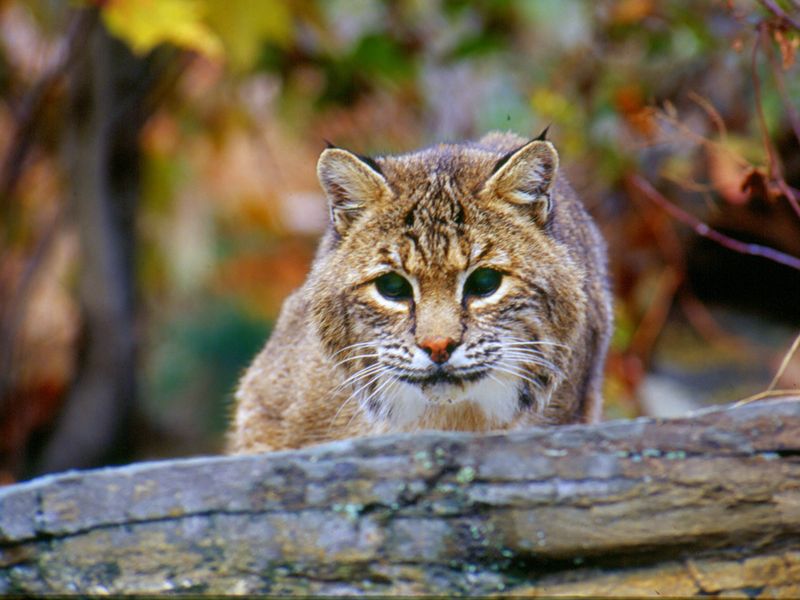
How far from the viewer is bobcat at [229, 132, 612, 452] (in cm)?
407

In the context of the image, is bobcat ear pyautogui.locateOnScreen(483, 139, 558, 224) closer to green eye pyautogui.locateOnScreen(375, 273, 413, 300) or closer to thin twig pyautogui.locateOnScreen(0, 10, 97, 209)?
green eye pyautogui.locateOnScreen(375, 273, 413, 300)

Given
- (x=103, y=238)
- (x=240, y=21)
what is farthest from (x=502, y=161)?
(x=103, y=238)

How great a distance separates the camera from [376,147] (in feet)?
35.1

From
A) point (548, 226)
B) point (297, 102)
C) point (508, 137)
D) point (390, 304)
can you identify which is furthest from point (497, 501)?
point (297, 102)

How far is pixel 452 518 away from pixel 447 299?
2.79ft

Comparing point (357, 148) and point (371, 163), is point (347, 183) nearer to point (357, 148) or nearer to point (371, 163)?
point (371, 163)

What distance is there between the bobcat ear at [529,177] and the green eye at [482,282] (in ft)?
1.14

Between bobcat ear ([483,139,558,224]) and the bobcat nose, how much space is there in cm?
74

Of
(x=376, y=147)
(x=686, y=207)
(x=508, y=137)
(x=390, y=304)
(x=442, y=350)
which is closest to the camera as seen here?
(x=442, y=350)

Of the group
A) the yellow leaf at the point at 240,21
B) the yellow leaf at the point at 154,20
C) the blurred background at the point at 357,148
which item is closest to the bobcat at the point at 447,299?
the yellow leaf at the point at 154,20

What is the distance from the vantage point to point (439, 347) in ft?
12.8

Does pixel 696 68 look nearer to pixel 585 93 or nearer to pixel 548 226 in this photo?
pixel 585 93

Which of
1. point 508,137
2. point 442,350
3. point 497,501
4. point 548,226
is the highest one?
point 508,137

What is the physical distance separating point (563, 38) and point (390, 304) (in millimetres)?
6516
